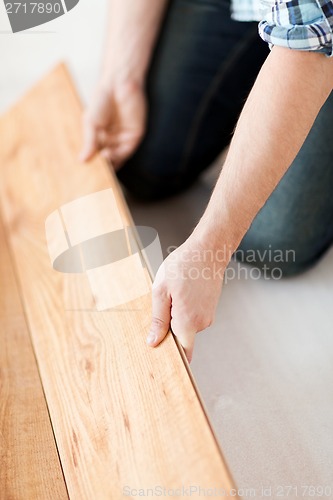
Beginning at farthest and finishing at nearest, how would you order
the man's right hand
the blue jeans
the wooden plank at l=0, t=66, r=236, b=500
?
the man's right hand < the blue jeans < the wooden plank at l=0, t=66, r=236, b=500

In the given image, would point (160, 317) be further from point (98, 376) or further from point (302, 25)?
point (302, 25)

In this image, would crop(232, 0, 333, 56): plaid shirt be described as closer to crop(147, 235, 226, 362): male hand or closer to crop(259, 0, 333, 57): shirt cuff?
crop(259, 0, 333, 57): shirt cuff

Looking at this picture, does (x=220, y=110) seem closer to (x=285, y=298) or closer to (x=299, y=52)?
(x=285, y=298)

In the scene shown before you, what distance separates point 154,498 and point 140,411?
0.35ft

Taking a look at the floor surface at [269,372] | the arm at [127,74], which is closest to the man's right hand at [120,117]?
the arm at [127,74]

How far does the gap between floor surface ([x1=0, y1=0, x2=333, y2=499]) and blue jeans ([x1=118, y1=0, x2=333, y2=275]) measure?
2.1 inches

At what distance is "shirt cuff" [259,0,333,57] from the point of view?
0.71 m

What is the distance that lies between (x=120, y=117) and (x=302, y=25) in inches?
23.6

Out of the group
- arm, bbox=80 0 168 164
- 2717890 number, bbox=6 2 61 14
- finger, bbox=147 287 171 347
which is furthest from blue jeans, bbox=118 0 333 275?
finger, bbox=147 287 171 347

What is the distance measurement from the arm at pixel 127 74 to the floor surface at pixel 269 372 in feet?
0.36

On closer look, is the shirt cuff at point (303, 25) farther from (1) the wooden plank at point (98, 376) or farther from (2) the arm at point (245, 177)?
(1) the wooden plank at point (98, 376)

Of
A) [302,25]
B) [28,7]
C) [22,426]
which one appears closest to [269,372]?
[22,426]

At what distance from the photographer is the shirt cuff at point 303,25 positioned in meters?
0.71

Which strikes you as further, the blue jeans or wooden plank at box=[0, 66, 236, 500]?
the blue jeans
